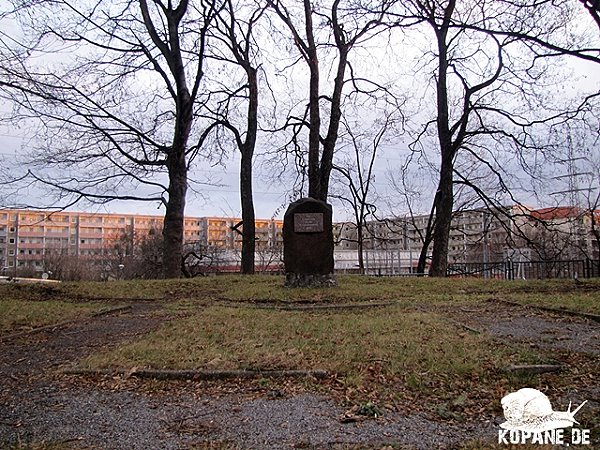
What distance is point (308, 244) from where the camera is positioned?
12977 millimetres

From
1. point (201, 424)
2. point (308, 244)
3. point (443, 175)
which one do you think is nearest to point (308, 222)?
point (308, 244)

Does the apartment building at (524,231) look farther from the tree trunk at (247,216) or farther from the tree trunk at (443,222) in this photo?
the tree trunk at (247,216)

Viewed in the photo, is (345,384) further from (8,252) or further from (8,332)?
(8,252)

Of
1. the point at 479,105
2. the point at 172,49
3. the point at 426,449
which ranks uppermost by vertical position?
the point at 172,49

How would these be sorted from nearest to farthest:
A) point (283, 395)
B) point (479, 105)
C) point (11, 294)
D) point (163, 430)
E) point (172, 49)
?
point (163, 430) → point (283, 395) → point (11, 294) → point (172, 49) → point (479, 105)

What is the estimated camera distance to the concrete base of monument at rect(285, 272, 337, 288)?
13.0 metres

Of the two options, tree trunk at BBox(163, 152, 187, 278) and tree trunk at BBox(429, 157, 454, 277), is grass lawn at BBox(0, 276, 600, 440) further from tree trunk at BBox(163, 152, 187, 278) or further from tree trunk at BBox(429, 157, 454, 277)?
tree trunk at BBox(429, 157, 454, 277)

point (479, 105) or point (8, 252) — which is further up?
point (479, 105)

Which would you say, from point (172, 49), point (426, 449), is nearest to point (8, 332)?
point (426, 449)

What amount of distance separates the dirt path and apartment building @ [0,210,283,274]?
123ft

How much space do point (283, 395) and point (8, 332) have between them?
15.9 ft

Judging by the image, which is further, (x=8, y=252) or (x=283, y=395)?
(x=8, y=252)

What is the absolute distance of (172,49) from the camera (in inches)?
690

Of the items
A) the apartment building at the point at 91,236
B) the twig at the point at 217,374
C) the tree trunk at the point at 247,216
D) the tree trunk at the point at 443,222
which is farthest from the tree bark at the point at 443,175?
the apartment building at the point at 91,236
